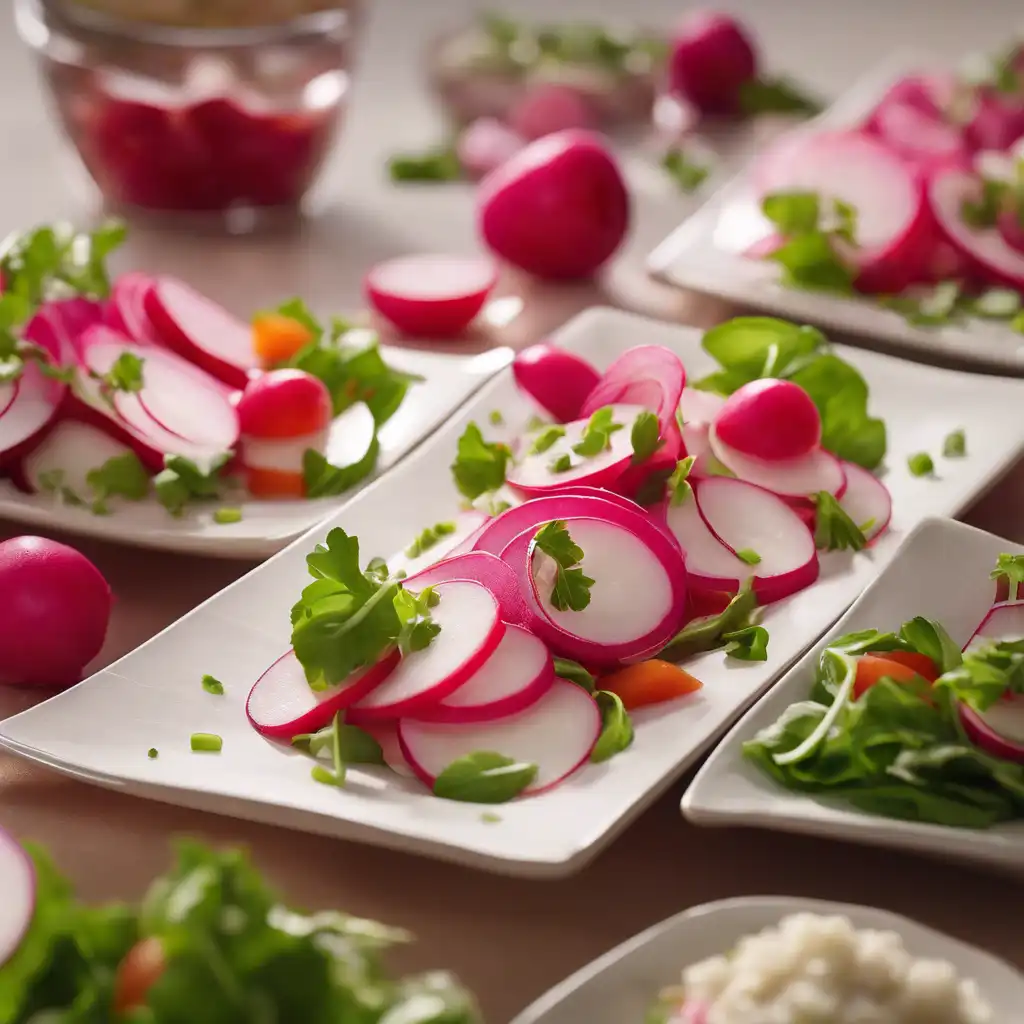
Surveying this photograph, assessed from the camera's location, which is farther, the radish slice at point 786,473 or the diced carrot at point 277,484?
the diced carrot at point 277,484

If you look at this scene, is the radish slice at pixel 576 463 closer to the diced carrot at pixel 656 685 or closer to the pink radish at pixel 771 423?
the pink radish at pixel 771 423

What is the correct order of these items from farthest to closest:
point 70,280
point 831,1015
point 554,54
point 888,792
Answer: point 554,54, point 70,280, point 888,792, point 831,1015

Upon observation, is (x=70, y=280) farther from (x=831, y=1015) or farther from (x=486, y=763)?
(x=831, y=1015)

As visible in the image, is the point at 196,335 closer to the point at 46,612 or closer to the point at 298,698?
the point at 46,612

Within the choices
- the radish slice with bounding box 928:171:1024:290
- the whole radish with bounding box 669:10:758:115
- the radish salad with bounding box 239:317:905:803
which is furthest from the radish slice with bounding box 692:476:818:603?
the whole radish with bounding box 669:10:758:115

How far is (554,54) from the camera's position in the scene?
3.63 metres

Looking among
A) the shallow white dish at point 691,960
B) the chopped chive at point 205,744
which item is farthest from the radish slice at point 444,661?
the shallow white dish at point 691,960

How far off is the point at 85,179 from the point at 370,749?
2.13m

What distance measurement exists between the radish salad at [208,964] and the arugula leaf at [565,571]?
0.52 metres

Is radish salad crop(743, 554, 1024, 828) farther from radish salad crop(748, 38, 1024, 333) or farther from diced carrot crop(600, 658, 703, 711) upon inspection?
radish salad crop(748, 38, 1024, 333)

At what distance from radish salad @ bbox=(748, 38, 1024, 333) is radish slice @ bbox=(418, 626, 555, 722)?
47.2 inches

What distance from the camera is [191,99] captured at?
9.31ft

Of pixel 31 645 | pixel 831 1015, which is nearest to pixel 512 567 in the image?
pixel 31 645

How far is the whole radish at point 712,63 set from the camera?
3615 millimetres
